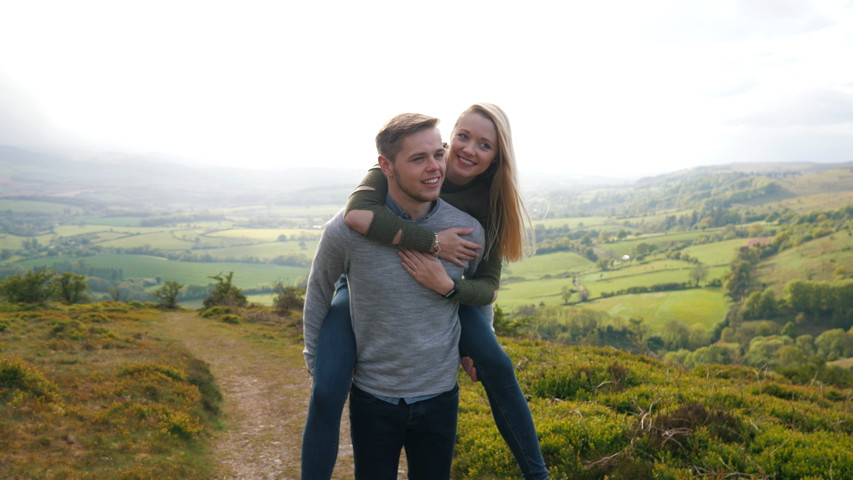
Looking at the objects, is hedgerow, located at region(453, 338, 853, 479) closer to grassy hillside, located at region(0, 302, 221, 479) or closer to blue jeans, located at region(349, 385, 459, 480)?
blue jeans, located at region(349, 385, 459, 480)

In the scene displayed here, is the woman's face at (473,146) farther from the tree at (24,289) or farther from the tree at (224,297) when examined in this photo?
the tree at (224,297)

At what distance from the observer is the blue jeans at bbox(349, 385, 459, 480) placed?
7.82 ft

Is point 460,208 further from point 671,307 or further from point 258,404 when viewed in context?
point 671,307

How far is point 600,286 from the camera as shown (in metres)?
98.1

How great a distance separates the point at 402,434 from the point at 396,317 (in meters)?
0.66

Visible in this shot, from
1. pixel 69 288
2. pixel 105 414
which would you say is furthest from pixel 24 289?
pixel 105 414

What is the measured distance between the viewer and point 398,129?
7.47 ft

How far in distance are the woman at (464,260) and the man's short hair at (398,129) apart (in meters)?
0.26

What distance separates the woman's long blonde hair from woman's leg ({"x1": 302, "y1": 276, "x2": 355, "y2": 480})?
0.97 meters

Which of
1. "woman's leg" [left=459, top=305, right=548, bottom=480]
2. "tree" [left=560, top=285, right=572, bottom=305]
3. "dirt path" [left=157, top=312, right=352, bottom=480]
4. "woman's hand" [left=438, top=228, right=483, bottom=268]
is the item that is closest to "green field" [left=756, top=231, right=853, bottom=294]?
"tree" [left=560, top=285, right=572, bottom=305]

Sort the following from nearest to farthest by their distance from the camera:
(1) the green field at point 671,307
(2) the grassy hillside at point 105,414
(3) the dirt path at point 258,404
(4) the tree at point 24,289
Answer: (2) the grassy hillside at point 105,414 → (3) the dirt path at point 258,404 → (4) the tree at point 24,289 → (1) the green field at point 671,307

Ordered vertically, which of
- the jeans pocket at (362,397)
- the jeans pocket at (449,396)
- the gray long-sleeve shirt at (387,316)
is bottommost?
the jeans pocket at (449,396)

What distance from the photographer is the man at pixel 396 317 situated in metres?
2.30

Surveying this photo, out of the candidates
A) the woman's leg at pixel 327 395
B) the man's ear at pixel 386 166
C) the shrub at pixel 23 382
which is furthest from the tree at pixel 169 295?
the man's ear at pixel 386 166
